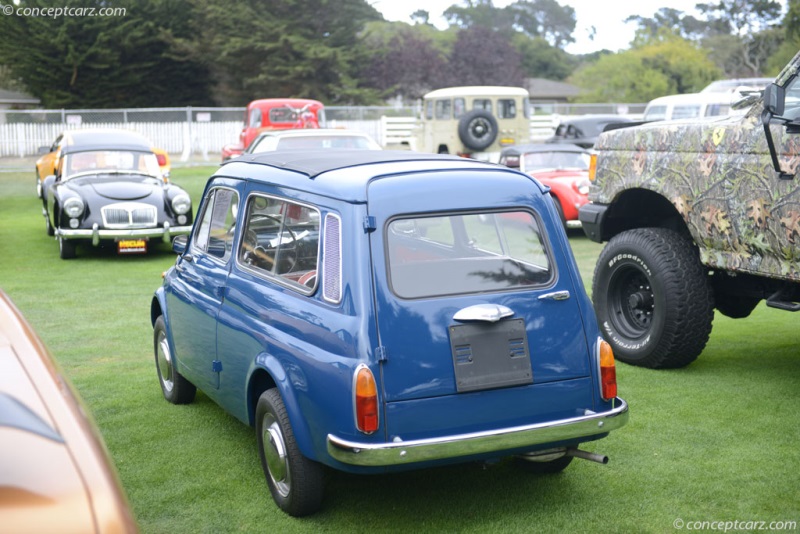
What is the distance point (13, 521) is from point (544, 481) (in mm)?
3532

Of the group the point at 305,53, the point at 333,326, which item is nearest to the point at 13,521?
the point at 333,326

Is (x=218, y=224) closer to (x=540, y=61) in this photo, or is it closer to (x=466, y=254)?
(x=466, y=254)

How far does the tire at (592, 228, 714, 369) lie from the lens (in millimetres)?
7230

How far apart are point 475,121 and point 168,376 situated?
1827 cm

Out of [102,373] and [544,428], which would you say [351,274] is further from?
[102,373]

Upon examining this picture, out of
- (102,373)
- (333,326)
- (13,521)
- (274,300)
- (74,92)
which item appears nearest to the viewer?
(13,521)

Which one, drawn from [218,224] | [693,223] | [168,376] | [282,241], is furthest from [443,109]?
[282,241]

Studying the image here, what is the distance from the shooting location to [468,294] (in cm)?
463

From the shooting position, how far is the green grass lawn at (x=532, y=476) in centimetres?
482

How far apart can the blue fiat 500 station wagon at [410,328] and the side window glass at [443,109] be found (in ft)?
66.5

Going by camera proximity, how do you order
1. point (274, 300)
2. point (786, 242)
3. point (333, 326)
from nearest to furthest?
point (333, 326) → point (274, 300) → point (786, 242)

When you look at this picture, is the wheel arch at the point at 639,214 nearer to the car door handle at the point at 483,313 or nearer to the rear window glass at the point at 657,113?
the car door handle at the point at 483,313

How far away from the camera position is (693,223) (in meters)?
7.09

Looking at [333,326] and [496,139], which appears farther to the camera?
[496,139]
